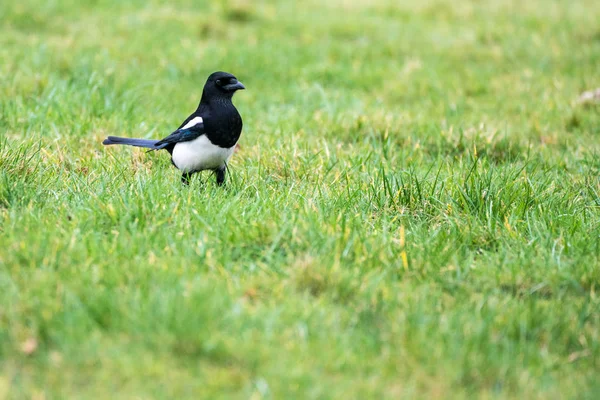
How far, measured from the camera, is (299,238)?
344 centimetres

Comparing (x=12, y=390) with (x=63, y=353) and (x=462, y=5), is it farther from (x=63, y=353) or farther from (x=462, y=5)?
(x=462, y=5)

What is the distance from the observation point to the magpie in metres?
4.41

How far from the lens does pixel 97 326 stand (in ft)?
9.05

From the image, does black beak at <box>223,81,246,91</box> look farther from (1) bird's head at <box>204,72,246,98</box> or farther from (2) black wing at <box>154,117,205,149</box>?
(2) black wing at <box>154,117,205,149</box>

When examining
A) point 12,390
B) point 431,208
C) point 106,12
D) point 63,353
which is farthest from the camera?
point 106,12

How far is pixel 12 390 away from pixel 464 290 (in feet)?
5.97

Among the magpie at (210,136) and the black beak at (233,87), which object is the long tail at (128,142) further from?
the black beak at (233,87)

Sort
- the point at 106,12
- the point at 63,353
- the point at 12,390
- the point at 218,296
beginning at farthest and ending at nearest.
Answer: the point at 106,12
the point at 218,296
the point at 63,353
the point at 12,390

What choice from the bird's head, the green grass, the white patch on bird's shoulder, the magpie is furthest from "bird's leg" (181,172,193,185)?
the bird's head

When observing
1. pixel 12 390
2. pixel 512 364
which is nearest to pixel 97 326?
pixel 12 390

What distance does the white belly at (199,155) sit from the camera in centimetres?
439

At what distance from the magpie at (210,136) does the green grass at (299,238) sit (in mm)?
170

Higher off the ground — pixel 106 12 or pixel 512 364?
pixel 106 12

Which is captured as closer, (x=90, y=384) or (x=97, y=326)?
(x=90, y=384)
